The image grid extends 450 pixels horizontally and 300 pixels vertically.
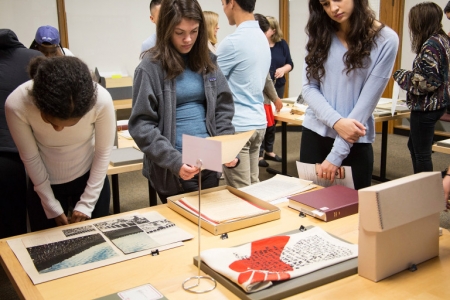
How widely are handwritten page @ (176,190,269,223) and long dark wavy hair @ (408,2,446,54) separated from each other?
8.18ft

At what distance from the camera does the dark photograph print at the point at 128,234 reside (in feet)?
4.52

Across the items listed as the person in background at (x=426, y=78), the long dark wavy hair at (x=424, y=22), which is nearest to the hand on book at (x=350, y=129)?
the person in background at (x=426, y=78)

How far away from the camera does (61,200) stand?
5.97 ft

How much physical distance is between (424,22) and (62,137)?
287 centimetres

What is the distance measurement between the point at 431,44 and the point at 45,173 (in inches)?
111

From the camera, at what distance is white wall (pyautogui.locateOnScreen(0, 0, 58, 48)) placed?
16.0ft

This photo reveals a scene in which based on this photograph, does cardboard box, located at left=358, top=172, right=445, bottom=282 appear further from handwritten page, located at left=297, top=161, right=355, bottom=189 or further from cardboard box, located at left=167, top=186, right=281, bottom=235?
handwritten page, located at left=297, top=161, right=355, bottom=189

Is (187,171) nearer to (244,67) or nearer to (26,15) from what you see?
(244,67)

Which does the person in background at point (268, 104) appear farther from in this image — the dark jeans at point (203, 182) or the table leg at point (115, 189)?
the dark jeans at point (203, 182)

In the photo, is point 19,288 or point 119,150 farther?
point 119,150

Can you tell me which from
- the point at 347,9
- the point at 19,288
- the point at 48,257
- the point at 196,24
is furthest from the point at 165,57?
the point at 19,288

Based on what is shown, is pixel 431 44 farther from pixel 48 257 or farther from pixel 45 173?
pixel 48 257

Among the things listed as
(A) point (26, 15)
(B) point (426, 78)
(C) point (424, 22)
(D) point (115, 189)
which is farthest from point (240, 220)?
(A) point (26, 15)

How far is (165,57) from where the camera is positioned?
5.80 feet
